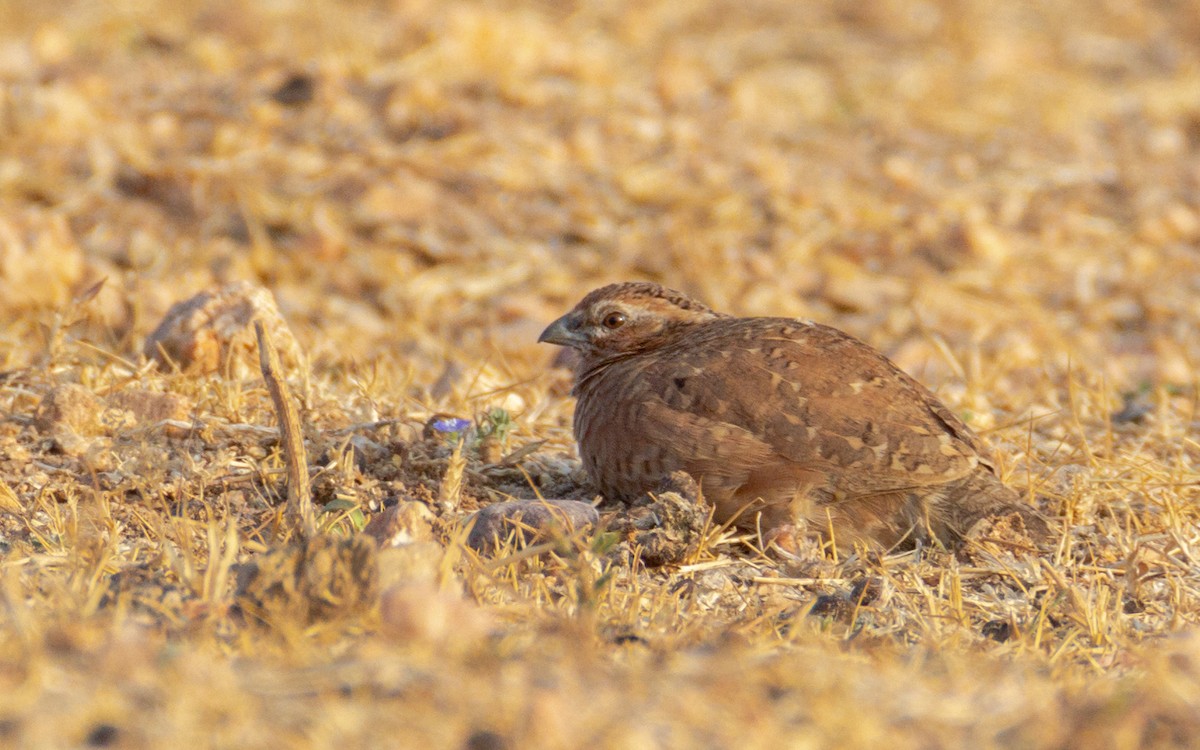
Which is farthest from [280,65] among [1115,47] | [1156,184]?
[1115,47]

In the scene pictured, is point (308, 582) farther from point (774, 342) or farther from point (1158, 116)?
point (1158, 116)

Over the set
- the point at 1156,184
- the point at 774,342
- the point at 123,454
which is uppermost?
the point at 774,342

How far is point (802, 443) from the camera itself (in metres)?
4.48

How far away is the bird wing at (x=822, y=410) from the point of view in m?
4.47

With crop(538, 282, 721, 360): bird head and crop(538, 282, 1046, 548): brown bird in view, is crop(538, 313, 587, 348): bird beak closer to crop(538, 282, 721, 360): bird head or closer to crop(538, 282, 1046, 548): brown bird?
crop(538, 282, 721, 360): bird head

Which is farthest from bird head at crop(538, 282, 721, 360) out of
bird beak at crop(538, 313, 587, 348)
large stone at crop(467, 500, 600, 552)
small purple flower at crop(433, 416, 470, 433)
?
large stone at crop(467, 500, 600, 552)

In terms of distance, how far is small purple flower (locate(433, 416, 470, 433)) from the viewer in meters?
5.17

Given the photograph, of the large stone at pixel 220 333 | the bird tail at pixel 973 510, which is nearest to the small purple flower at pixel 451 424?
the large stone at pixel 220 333

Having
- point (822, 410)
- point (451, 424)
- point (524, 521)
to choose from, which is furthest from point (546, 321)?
point (524, 521)

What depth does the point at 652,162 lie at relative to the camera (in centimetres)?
970

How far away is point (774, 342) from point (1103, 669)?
1.63 meters

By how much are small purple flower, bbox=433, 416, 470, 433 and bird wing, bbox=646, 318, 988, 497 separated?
2.57 feet

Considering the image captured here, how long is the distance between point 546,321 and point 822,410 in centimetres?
349

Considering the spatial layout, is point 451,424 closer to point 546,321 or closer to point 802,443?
point 802,443
